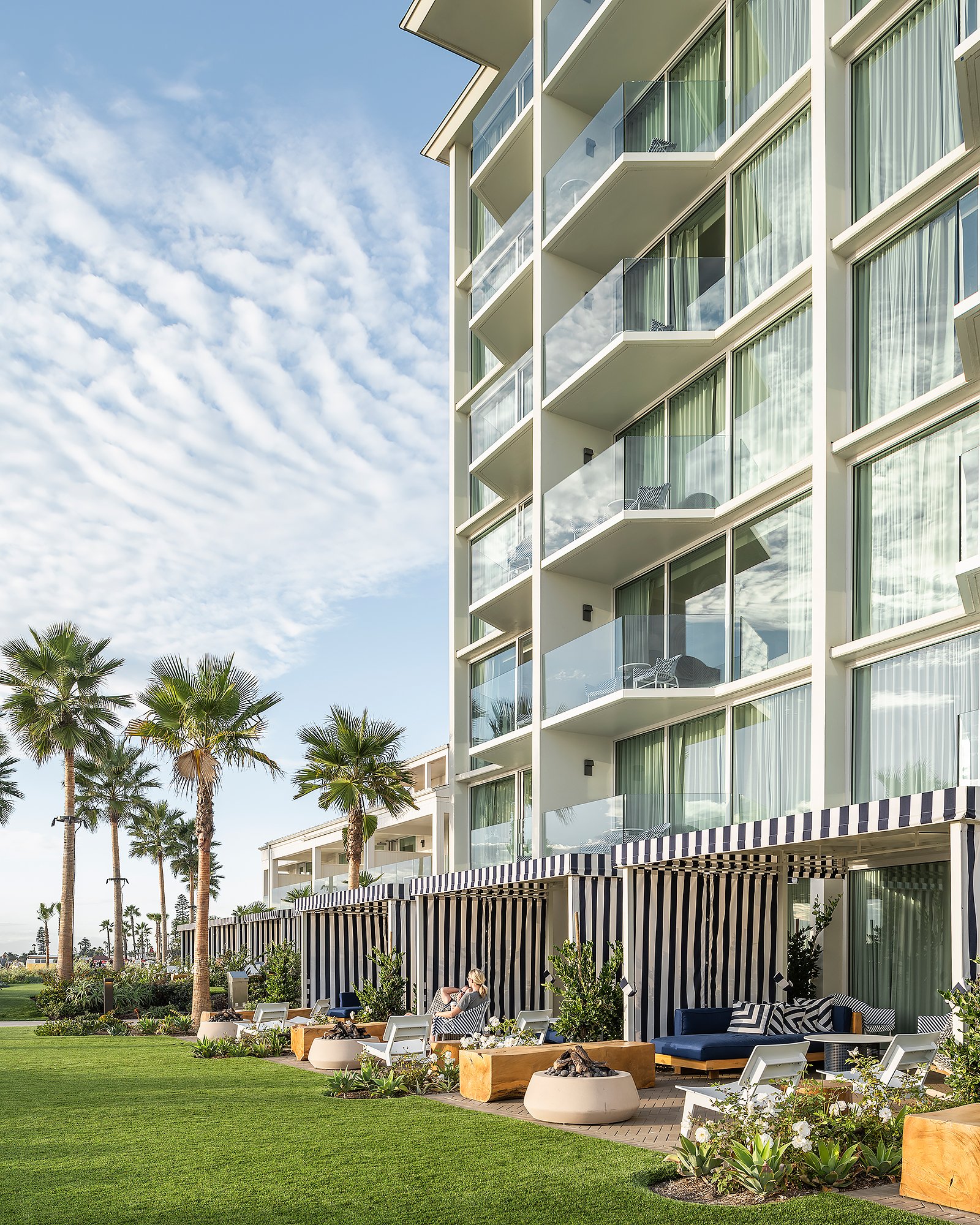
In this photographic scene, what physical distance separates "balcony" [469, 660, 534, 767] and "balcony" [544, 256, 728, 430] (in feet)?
19.3

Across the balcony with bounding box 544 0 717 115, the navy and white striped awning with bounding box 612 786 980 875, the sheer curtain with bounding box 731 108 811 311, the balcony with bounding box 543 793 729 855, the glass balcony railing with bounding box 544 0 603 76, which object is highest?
the glass balcony railing with bounding box 544 0 603 76

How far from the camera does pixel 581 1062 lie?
11.5 m

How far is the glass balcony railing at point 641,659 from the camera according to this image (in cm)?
1981

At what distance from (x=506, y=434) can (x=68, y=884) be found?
21.5m

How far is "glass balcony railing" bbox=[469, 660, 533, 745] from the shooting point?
2491cm

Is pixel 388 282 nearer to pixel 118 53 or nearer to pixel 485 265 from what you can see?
pixel 118 53

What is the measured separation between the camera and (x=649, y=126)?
21.5 m

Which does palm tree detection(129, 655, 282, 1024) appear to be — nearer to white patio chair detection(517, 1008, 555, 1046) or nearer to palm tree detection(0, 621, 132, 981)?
palm tree detection(0, 621, 132, 981)

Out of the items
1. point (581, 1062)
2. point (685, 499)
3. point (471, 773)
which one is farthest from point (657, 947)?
point (471, 773)

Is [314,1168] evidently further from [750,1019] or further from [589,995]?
[750,1019]

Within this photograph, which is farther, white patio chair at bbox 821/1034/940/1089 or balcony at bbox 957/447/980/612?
balcony at bbox 957/447/980/612

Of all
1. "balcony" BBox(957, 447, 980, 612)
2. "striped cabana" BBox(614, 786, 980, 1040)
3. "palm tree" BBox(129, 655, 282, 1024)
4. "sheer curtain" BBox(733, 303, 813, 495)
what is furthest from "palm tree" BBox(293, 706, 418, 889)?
"balcony" BBox(957, 447, 980, 612)

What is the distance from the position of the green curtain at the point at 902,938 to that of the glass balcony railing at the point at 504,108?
1844 centimetres

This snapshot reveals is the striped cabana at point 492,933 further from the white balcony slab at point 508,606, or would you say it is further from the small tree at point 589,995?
the white balcony slab at point 508,606
